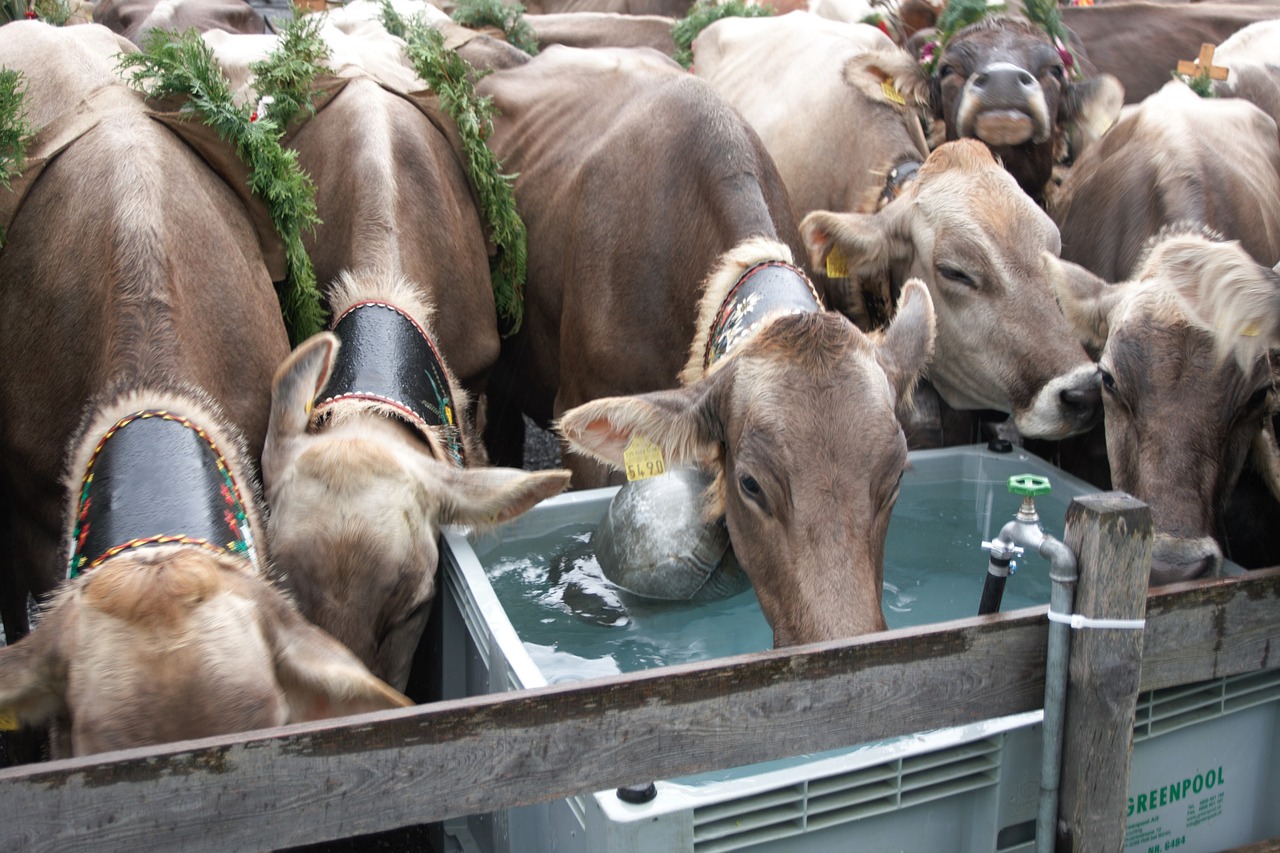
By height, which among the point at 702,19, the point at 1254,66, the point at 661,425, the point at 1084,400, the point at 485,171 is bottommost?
the point at 1084,400

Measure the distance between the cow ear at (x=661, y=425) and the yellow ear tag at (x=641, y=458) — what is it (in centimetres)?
1

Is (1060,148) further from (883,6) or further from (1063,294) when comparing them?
(883,6)

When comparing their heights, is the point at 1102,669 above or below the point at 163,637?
below

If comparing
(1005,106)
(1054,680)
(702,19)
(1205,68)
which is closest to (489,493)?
(1054,680)

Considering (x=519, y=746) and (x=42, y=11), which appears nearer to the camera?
(x=519, y=746)

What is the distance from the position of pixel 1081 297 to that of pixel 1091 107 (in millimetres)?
1600

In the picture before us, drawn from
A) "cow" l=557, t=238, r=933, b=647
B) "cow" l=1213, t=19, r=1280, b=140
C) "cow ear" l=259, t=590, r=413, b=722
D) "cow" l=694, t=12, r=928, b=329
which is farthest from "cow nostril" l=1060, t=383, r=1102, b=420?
"cow" l=1213, t=19, r=1280, b=140

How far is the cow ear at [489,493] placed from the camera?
132 inches

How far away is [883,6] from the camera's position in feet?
22.7

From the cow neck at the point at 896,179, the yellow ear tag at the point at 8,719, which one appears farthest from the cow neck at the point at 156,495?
the cow neck at the point at 896,179

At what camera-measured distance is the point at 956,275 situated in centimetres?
443

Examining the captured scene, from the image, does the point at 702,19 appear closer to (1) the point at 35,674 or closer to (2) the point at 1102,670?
(2) the point at 1102,670

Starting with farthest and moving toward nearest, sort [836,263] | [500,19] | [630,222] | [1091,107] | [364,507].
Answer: [500,19] < [1091,107] < [836,263] < [630,222] < [364,507]

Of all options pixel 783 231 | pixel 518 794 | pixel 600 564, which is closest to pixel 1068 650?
pixel 518 794
